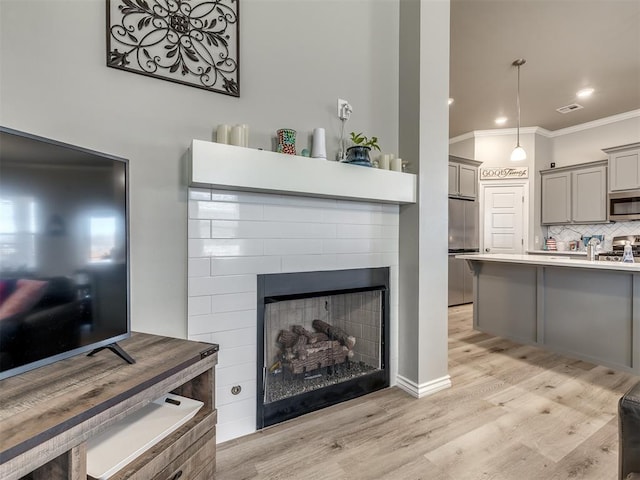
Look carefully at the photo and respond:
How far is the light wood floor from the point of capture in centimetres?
155

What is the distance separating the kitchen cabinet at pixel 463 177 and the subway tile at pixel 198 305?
454 centimetres

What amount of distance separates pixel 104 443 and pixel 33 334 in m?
0.40

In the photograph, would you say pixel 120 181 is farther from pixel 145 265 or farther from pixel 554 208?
pixel 554 208

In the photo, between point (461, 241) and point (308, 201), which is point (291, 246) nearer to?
point (308, 201)

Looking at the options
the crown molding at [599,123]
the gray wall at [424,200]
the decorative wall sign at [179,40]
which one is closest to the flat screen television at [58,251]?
the decorative wall sign at [179,40]

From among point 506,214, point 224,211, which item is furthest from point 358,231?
point 506,214

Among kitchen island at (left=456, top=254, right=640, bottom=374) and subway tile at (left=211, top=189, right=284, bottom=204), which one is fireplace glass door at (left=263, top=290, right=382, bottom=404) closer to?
subway tile at (left=211, top=189, right=284, bottom=204)

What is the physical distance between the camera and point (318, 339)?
7.28 feet

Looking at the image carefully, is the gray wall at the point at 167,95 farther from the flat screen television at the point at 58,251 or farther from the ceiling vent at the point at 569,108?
the ceiling vent at the point at 569,108

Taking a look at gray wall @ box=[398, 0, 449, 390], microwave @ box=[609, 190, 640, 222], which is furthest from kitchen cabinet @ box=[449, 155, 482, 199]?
gray wall @ box=[398, 0, 449, 390]

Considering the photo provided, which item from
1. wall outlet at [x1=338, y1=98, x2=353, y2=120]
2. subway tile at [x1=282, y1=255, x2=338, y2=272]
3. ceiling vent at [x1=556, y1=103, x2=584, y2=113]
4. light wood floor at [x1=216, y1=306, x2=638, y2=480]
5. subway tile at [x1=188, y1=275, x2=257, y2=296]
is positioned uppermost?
ceiling vent at [x1=556, y1=103, x2=584, y2=113]

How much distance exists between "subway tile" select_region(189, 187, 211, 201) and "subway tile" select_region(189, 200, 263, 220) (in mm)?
22

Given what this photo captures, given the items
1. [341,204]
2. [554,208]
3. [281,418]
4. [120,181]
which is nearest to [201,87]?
[120,181]

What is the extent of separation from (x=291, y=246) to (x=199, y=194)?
0.61 metres
